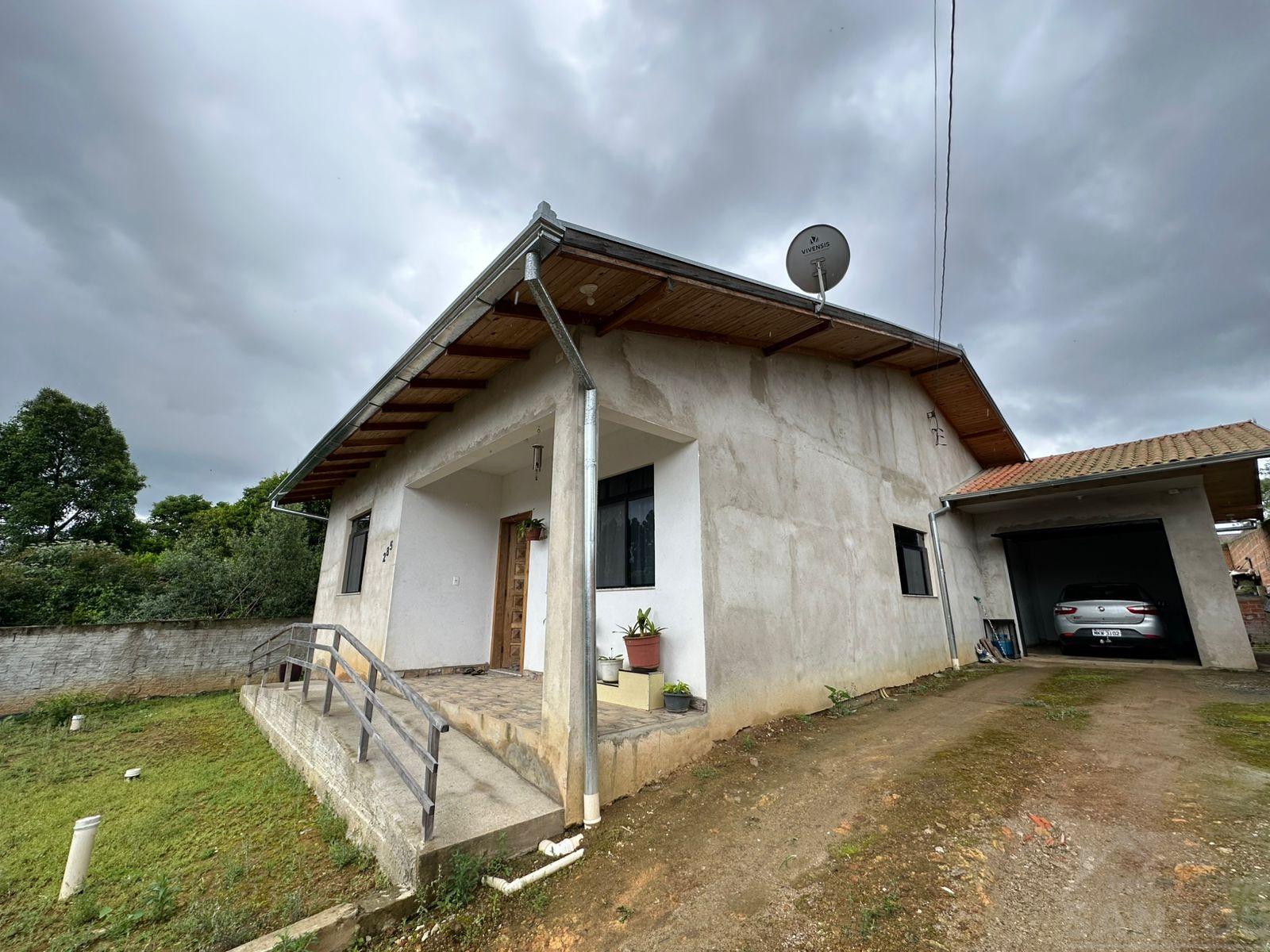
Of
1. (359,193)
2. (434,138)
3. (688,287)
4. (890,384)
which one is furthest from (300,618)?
(890,384)

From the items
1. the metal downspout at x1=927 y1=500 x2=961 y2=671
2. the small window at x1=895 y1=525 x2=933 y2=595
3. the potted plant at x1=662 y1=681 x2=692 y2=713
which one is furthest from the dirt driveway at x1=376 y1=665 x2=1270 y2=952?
the metal downspout at x1=927 y1=500 x2=961 y2=671

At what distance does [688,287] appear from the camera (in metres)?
3.95

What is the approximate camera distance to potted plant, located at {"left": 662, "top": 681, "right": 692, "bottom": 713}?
407 centimetres

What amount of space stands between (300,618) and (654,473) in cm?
1117

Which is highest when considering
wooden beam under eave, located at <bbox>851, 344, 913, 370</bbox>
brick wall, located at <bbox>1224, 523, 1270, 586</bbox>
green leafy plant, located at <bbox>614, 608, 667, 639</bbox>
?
wooden beam under eave, located at <bbox>851, 344, 913, 370</bbox>

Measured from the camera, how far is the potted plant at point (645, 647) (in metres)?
4.35

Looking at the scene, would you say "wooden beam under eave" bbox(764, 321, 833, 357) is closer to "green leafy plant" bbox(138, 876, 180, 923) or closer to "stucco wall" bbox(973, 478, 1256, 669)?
"green leafy plant" bbox(138, 876, 180, 923)

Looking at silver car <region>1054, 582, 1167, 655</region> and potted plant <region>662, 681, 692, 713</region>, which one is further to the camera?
silver car <region>1054, 582, 1167, 655</region>

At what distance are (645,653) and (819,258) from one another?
449 centimetres

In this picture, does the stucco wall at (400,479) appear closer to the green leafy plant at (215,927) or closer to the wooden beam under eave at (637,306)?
the wooden beam under eave at (637,306)

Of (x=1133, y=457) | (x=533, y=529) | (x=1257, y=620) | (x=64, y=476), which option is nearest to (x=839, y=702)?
(x=533, y=529)

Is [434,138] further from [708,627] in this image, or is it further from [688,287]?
[708,627]

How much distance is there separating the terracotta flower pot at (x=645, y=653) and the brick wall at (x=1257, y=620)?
14.1 m

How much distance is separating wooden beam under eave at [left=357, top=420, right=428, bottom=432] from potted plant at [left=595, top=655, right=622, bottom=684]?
4.08 meters
